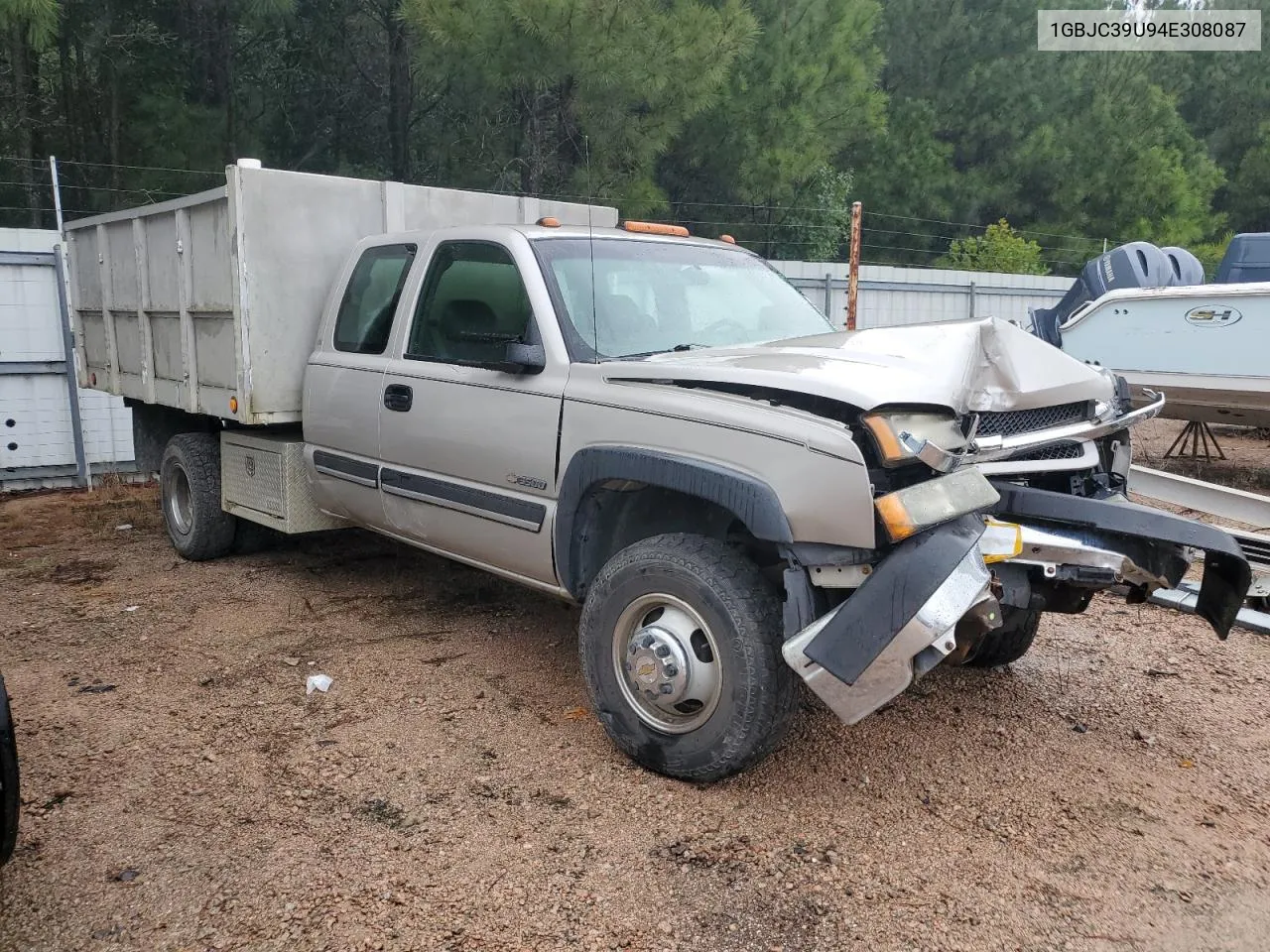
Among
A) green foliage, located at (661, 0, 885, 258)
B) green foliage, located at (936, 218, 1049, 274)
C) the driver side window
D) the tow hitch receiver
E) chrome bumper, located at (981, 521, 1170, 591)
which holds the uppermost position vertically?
green foliage, located at (661, 0, 885, 258)

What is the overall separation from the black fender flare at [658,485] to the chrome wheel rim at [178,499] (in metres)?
3.76

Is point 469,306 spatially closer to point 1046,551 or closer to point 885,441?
point 885,441

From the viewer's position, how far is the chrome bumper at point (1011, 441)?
10.3 feet

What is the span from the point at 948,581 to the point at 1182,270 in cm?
806

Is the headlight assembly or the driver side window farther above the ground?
the driver side window

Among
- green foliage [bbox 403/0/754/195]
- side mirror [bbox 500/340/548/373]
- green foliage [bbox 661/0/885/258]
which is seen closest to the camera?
side mirror [bbox 500/340/548/373]

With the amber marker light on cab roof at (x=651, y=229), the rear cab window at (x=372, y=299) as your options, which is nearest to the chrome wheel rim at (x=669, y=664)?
the amber marker light on cab roof at (x=651, y=229)

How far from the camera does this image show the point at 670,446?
11.8ft

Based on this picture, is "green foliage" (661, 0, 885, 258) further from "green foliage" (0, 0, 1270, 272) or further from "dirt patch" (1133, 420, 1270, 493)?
"dirt patch" (1133, 420, 1270, 493)

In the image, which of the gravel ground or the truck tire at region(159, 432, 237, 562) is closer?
the gravel ground

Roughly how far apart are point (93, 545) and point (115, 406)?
2736 mm

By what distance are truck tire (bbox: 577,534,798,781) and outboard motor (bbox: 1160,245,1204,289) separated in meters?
7.71

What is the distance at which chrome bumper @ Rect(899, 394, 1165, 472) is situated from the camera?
313 cm

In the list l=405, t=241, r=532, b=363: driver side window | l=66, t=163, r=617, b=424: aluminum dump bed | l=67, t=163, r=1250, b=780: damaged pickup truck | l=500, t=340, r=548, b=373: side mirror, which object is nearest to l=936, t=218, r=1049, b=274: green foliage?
l=66, t=163, r=617, b=424: aluminum dump bed
